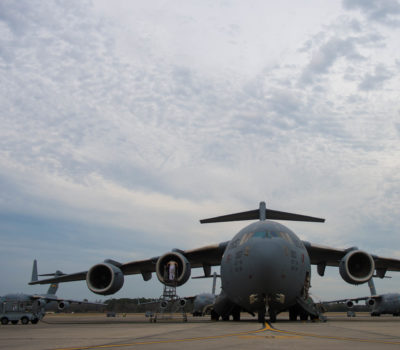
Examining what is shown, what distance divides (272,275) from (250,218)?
24.4ft

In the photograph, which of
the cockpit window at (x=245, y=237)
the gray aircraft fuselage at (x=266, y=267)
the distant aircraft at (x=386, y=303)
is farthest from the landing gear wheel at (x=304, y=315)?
the distant aircraft at (x=386, y=303)

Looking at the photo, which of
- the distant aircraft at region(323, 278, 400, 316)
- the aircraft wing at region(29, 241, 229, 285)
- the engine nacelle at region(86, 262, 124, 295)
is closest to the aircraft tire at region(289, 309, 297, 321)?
the aircraft wing at region(29, 241, 229, 285)

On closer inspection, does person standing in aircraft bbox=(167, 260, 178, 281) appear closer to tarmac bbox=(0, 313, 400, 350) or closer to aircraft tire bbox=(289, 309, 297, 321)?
aircraft tire bbox=(289, 309, 297, 321)

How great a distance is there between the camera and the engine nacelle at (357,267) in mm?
17172

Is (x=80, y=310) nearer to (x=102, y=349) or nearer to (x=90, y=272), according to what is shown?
(x=90, y=272)

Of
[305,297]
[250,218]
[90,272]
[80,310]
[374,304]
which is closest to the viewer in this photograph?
[305,297]

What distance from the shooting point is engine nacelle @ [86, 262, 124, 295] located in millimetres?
18969

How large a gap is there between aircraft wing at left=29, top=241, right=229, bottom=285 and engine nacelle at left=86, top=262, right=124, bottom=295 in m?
1.23

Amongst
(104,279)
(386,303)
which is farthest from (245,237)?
(386,303)

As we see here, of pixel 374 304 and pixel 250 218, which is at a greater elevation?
pixel 250 218

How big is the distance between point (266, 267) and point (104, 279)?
9415 millimetres

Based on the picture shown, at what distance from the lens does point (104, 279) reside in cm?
1986

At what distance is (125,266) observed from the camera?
69.0 feet

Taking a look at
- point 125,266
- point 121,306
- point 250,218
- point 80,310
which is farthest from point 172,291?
point 80,310
